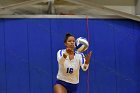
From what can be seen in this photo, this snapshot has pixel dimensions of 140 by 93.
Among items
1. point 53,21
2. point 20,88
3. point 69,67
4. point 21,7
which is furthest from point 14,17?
point 69,67

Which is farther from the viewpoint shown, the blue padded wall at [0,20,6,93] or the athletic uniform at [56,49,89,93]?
the blue padded wall at [0,20,6,93]

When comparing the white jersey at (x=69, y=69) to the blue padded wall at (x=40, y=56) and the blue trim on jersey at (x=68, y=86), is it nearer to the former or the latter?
the blue trim on jersey at (x=68, y=86)

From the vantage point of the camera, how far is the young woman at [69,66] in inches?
162

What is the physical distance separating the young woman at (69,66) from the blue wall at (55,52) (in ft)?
4.35

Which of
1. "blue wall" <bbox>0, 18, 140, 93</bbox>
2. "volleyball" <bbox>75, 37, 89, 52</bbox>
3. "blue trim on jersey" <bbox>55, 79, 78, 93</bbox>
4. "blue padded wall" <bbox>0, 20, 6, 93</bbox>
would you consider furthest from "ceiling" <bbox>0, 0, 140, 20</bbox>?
"blue trim on jersey" <bbox>55, 79, 78, 93</bbox>

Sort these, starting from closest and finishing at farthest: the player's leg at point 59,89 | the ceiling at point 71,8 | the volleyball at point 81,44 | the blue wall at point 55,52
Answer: the player's leg at point 59,89
the volleyball at point 81,44
the ceiling at point 71,8
the blue wall at point 55,52

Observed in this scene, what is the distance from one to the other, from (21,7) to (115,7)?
161 cm

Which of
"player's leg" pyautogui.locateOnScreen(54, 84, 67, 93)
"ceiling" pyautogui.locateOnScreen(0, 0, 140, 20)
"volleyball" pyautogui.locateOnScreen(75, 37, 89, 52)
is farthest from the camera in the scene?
"ceiling" pyautogui.locateOnScreen(0, 0, 140, 20)

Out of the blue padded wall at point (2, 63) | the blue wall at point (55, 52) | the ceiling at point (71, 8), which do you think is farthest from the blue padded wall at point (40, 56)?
the blue padded wall at point (2, 63)

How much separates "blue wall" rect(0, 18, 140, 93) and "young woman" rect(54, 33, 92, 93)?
132 centimetres

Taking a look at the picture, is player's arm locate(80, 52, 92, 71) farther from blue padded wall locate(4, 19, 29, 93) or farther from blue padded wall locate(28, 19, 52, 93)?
blue padded wall locate(4, 19, 29, 93)

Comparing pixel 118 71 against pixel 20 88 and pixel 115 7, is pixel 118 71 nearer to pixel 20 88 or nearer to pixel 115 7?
pixel 115 7

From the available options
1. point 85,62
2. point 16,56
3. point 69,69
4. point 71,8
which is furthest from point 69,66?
point 71,8

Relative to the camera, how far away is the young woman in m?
4.11
